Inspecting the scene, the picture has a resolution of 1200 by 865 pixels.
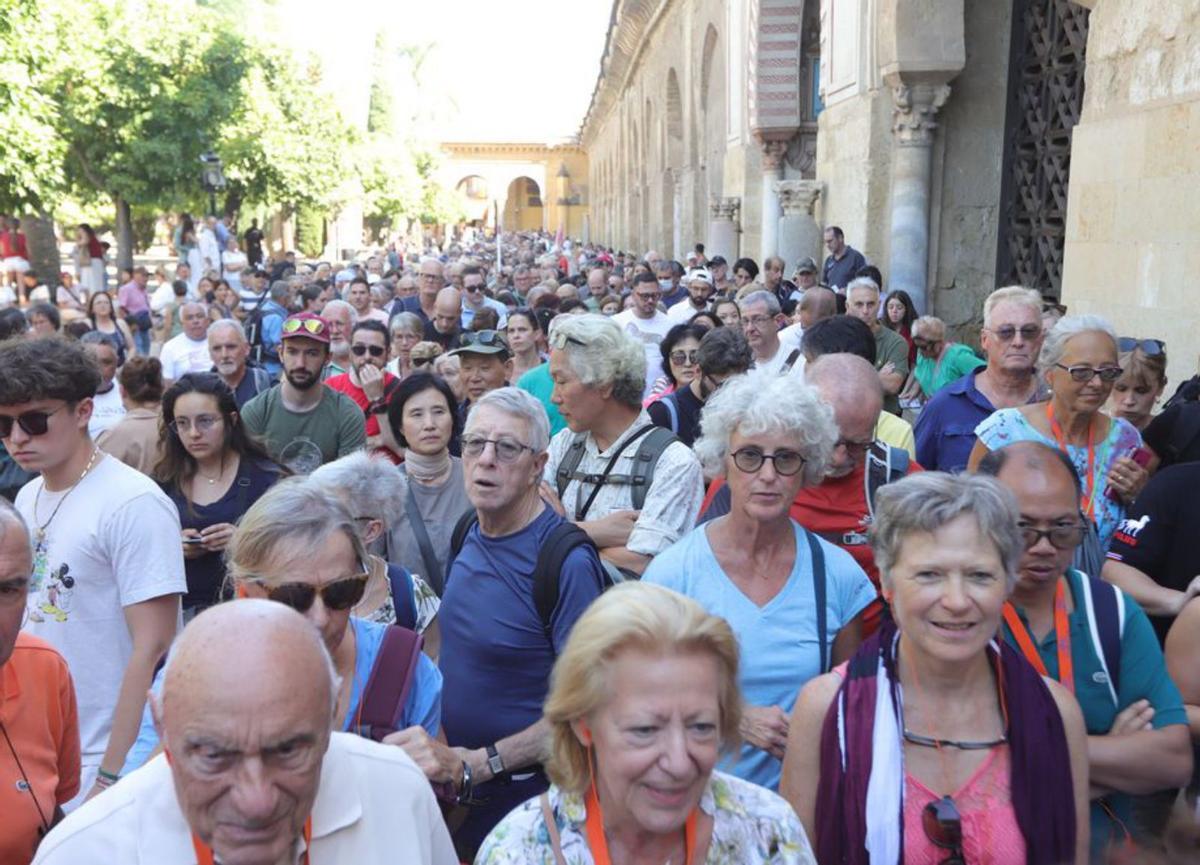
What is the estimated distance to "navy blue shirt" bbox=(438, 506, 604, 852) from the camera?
3109 mm

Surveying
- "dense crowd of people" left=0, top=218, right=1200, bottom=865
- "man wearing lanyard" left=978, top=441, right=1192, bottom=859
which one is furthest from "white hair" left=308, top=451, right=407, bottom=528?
"man wearing lanyard" left=978, top=441, right=1192, bottom=859

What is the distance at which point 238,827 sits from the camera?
1.78 m

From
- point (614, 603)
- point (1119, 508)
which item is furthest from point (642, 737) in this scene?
point (1119, 508)

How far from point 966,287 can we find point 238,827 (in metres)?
10.6

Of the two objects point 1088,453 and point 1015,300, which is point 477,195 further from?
point 1088,453

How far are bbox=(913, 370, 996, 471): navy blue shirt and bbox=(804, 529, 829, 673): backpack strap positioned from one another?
2.05 metres

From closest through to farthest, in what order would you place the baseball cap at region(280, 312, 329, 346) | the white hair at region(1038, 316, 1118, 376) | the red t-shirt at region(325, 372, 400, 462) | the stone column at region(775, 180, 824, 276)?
the white hair at region(1038, 316, 1118, 376)
the baseball cap at region(280, 312, 329, 346)
the red t-shirt at region(325, 372, 400, 462)
the stone column at region(775, 180, 824, 276)

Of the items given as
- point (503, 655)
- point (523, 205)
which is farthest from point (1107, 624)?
point (523, 205)

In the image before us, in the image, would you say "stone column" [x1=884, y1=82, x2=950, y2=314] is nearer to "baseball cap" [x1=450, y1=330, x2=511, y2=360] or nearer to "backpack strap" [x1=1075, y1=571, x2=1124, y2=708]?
"baseball cap" [x1=450, y1=330, x2=511, y2=360]

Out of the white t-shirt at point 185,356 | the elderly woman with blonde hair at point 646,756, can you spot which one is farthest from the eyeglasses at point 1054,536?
the white t-shirt at point 185,356

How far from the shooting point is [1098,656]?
8.86ft

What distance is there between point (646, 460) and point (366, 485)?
1.00 metres

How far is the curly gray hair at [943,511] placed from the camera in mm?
2479

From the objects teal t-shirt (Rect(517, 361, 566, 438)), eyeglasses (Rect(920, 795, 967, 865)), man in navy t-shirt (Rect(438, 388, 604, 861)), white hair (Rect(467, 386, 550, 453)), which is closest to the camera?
eyeglasses (Rect(920, 795, 967, 865))
